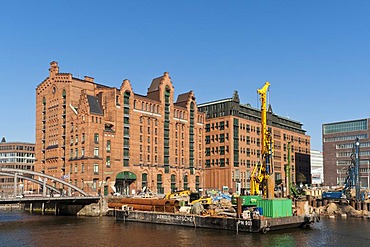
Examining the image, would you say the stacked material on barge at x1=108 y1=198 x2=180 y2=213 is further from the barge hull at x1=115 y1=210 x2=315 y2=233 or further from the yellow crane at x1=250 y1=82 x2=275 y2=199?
the yellow crane at x1=250 y1=82 x2=275 y2=199

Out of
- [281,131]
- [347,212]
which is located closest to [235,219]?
[347,212]

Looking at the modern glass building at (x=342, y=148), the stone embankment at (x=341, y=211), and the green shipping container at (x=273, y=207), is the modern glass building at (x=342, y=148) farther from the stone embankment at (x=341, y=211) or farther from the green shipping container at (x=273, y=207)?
the green shipping container at (x=273, y=207)

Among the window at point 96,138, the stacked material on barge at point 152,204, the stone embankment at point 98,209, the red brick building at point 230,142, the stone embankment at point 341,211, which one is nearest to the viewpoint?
the stacked material on barge at point 152,204

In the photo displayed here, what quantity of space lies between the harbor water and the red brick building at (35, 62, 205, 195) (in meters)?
39.7

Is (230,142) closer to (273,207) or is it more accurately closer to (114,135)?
(114,135)

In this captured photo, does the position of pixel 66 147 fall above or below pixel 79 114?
below

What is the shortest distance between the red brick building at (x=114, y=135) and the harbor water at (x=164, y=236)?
130 feet

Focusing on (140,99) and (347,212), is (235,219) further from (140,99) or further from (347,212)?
(140,99)

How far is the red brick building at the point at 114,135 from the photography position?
11638 centimetres

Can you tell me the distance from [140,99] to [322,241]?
80270mm

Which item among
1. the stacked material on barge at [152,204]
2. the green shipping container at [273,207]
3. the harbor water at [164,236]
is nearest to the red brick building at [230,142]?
the stacked material on barge at [152,204]

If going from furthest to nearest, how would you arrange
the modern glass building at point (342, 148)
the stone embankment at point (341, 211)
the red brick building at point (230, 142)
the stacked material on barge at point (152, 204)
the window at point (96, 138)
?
the modern glass building at point (342, 148), the red brick building at point (230, 142), the window at point (96, 138), the stone embankment at point (341, 211), the stacked material on barge at point (152, 204)

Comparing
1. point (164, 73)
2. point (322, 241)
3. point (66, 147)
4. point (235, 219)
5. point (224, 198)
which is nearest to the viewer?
point (322, 241)

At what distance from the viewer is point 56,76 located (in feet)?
422
